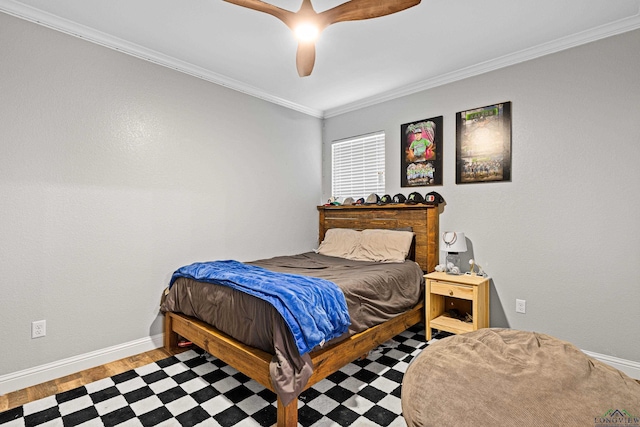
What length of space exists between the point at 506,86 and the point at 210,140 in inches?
114

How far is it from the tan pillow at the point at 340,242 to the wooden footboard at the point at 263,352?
1.03 metres

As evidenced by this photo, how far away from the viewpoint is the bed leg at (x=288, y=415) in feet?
5.82

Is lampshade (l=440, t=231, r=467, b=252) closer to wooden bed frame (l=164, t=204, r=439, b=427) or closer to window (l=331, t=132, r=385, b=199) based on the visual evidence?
wooden bed frame (l=164, t=204, r=439, b=427)

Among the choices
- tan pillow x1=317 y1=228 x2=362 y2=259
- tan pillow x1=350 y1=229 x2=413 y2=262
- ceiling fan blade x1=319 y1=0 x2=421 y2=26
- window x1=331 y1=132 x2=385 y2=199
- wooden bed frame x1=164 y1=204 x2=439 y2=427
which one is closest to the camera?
ceiling fan blade x1=319 y1=0 x2=421 y2=26

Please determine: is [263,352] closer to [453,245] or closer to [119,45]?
[453,245]

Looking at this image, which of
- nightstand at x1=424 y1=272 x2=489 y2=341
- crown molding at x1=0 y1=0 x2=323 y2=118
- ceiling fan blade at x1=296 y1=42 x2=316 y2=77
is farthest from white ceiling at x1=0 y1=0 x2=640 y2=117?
nightstand at x1=424 y1=272 x2=489 y2=341

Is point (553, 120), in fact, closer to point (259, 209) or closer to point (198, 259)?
point (259, 209)

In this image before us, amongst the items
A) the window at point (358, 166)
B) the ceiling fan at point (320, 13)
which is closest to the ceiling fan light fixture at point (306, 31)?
the ceiling fan at point (320, 13)

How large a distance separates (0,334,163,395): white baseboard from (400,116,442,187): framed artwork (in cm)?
302

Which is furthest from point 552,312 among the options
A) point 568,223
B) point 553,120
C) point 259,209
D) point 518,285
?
point 259,209

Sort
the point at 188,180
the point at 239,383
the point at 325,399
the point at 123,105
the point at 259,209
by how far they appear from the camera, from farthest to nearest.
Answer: the point at 259,209
the point at 188,180
the point at 123,105
the point at 239,383
the point at 325,399

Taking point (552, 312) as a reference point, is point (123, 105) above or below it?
above

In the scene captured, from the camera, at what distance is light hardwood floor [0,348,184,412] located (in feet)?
7.08

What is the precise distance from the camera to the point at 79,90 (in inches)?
101
